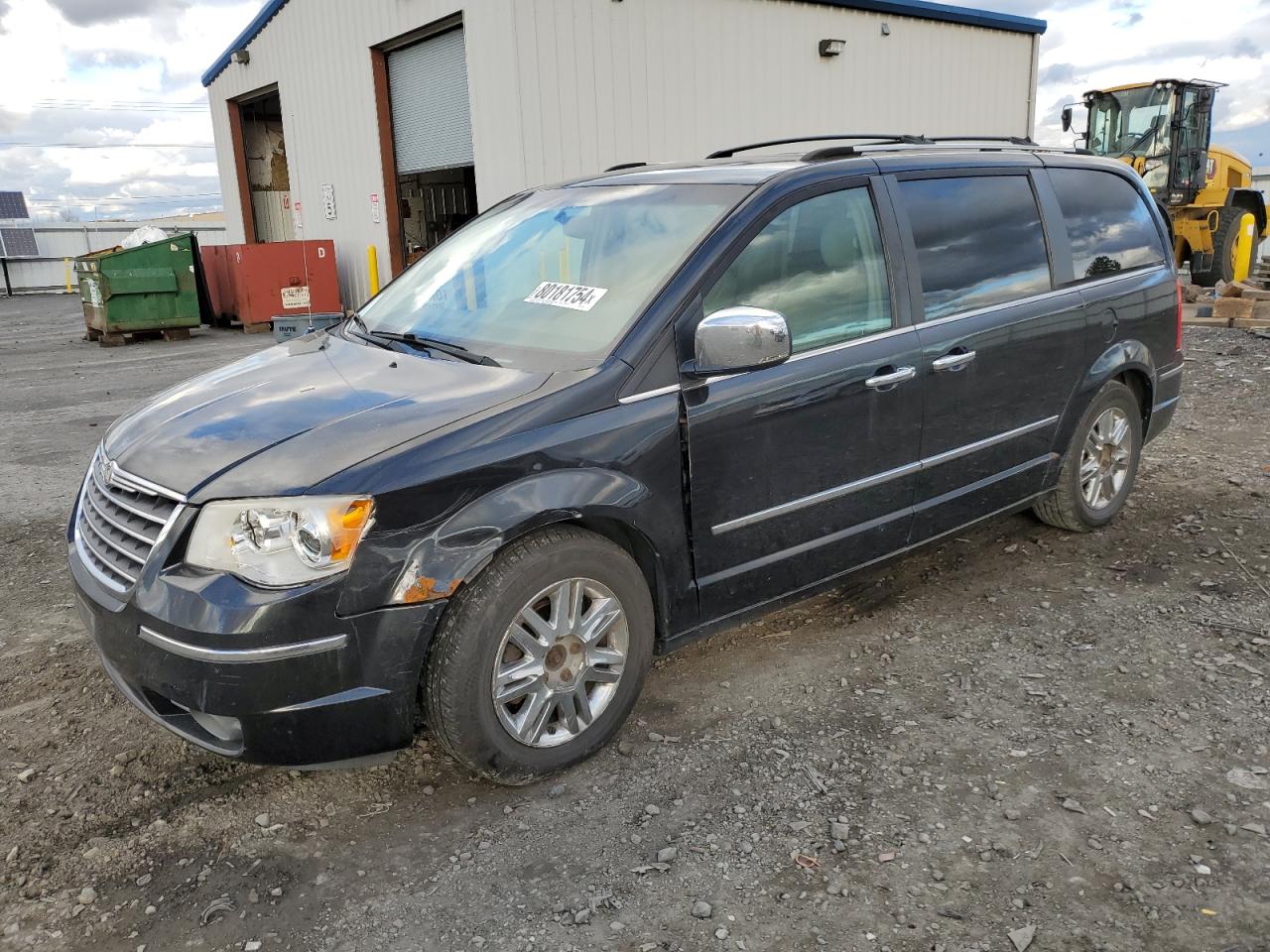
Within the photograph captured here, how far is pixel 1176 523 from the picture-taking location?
495 cm

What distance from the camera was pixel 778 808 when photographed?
108 inches

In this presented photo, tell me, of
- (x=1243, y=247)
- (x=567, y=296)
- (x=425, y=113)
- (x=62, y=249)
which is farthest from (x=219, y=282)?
(x=62, y=249)

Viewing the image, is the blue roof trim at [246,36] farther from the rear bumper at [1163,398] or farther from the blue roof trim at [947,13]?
the rear bumper at [1163,398]

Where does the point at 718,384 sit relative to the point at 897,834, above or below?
above

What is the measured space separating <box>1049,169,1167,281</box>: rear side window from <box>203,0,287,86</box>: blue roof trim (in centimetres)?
1502

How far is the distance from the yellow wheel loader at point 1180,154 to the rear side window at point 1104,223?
11.3 metres

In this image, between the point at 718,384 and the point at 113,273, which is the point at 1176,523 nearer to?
the point at 718,384

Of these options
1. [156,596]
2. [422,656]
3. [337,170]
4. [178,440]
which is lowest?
[422,656]

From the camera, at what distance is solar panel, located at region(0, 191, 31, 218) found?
3316 centimetres

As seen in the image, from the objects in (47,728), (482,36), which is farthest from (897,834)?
(482,36)

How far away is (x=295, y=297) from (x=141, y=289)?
213cm

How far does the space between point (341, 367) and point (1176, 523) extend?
4131 millimetres

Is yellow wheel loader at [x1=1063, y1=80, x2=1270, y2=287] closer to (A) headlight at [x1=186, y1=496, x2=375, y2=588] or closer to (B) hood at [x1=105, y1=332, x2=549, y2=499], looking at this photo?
(B) hood at [x1=105, y1=332, x2=549, y2=499]

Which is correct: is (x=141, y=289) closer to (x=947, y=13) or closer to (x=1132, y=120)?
(x=947, y=13)
